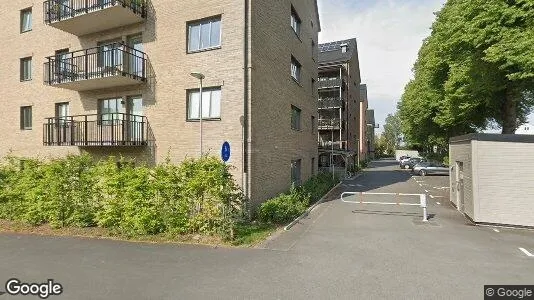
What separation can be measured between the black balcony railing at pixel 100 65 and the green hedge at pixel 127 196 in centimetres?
432

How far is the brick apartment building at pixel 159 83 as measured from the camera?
1165 centimetres

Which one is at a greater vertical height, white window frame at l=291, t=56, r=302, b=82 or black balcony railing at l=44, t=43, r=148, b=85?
white window frame at l=291, t=56, r=302, b=82

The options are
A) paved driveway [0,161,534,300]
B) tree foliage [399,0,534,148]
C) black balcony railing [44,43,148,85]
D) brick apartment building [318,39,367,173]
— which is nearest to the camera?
paved driveway [0,161,534,300]

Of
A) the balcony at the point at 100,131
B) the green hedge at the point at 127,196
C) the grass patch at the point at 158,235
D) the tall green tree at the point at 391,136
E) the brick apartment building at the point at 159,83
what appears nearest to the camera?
the grass patch at the point at 158,235

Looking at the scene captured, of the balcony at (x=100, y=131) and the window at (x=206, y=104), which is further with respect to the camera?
the balcony at (x=100, y=131)

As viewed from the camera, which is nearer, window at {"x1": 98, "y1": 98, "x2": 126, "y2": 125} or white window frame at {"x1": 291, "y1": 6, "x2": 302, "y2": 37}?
window at {"x1": 98, "y1": 98, "x2": 126, "y2": 125}

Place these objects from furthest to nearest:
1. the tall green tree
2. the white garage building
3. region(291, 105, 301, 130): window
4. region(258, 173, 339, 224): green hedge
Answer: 1. the tall green tree
2. region(291, 105, 301, 130): window
3. region(258, 173, 339, 224): green hedge
4. the white garage building

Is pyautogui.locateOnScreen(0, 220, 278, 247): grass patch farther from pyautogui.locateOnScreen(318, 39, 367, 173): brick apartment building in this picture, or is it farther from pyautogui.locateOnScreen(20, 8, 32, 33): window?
pyautogui.locateOnScreen(318, 39, 367, 173): brick apartment building

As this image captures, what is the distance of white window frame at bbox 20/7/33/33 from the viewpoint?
17203 mm

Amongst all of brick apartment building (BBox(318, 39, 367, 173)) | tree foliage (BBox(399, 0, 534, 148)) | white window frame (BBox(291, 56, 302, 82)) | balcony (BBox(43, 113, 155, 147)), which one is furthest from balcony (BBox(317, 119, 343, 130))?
balcony (BBox(43, 113, 155, 147))

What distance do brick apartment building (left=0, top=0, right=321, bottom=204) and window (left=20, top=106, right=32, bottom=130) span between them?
0.18ft

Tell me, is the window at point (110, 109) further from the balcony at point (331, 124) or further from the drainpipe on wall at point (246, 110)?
the balcony at point (331, 124)

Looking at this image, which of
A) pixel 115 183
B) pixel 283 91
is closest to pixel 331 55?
pixel 283 91

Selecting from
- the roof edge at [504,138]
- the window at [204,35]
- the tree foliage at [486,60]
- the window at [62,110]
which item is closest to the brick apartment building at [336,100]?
the tree foliage at [486,60]
